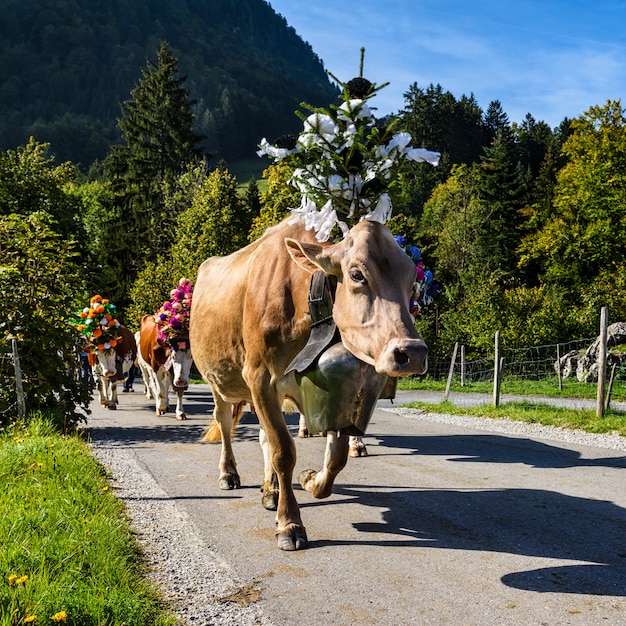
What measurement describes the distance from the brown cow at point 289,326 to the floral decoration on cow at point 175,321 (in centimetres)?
635

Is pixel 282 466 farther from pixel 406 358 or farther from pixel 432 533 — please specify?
pixel 406 358

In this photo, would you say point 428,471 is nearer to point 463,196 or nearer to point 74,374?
point 74,374

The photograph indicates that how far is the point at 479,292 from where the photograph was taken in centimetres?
2930

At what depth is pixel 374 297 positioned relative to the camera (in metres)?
4.01

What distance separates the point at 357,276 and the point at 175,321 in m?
9.45

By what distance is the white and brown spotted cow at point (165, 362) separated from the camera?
12.9 metres

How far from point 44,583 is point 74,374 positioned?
7.40m

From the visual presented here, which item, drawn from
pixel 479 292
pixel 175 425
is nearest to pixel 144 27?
pixel 479 292

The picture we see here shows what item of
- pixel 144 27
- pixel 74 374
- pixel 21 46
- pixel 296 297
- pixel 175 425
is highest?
pixel 144 27

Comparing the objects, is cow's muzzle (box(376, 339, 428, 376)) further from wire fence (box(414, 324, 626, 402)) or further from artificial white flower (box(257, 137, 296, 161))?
wire fence (box(414, 324, 626, 402))

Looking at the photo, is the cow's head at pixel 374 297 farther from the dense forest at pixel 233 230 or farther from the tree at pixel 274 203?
the tree at pixel 274 203

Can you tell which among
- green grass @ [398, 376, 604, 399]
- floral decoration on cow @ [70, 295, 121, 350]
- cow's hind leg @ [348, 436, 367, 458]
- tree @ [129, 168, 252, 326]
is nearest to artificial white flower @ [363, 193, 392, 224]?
cow's hind leg @ [348, 436, 367, 458]

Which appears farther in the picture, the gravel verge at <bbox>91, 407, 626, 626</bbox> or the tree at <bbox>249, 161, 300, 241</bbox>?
the tree at <bbox>249, 161, 300, 241</bbox>

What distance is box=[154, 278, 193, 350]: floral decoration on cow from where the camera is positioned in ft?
42.7
